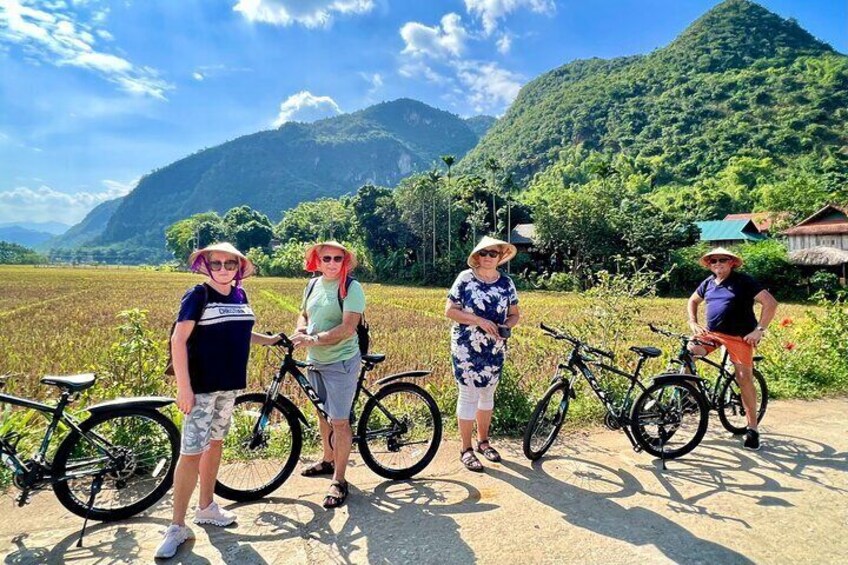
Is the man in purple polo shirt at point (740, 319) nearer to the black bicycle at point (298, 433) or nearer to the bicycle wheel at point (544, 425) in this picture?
the bicycle wheel at point (544, 425)

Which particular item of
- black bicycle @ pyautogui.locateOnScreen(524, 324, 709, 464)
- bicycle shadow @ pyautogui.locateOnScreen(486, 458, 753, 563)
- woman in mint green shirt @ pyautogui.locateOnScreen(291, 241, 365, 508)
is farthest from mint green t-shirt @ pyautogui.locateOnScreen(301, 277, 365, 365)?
black bicycle @ pyautogui.locateOnScreen(524, 324, 709, 464)

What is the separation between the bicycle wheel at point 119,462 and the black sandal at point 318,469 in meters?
0.93

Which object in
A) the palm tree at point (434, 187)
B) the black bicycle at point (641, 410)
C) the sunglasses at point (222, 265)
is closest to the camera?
the sunglasses at point (222, 265)

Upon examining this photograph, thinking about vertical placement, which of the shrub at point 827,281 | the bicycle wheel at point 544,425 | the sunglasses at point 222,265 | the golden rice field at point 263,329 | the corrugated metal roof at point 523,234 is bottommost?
the golden rice field at point 263,329

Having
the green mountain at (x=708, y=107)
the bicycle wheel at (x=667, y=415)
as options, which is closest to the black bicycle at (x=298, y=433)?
the bicycle wheel at (x=667, y=415)

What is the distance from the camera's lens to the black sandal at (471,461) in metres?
3.61

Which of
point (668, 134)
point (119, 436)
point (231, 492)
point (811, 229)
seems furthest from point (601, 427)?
point (668, 134)

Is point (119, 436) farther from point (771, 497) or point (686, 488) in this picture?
point (771, 497)

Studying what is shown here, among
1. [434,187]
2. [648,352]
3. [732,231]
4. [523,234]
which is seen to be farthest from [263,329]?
[732,231]

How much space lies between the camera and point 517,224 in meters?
41.5

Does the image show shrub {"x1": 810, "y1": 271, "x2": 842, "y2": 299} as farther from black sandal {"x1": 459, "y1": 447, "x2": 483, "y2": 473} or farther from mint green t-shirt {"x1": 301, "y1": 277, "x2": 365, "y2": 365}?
→ mint green t-shirt {"x1": 301, "y1": 277, "x2": 365, "y2": 365}

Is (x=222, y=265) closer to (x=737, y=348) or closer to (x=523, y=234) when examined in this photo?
(x=737, y=348)

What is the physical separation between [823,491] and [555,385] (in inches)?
78.9

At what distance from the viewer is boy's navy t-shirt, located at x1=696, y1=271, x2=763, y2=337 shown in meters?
4.04
